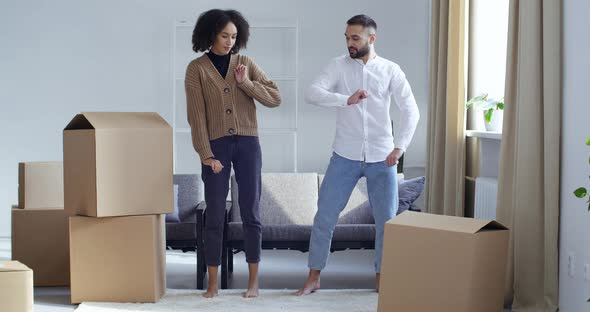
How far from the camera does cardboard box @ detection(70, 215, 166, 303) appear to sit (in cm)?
427

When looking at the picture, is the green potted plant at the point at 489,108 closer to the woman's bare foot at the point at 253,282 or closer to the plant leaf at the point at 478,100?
the plant leaf at the point at 478,100

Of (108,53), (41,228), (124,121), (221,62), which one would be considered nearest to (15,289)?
(124,121)

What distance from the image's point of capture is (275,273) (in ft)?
18.3

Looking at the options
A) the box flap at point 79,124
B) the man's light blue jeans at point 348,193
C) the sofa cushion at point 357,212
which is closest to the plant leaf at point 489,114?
the man's light blue jeans at point 348,193

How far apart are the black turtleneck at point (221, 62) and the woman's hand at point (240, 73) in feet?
0.32

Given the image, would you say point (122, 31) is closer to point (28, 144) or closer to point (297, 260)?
point (28, 144)

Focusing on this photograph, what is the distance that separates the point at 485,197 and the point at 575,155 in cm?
107

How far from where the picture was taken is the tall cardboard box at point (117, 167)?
13.8ft

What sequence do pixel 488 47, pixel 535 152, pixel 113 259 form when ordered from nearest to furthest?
pixel 535 152, pixel 113 259, pixel 488 47

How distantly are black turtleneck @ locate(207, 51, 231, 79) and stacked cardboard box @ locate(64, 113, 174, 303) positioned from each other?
14.5 inches

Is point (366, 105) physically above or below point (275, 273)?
above

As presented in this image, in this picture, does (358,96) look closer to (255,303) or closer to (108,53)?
(255,303)

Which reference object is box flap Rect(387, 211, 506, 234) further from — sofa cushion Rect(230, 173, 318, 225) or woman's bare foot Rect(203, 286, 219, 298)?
sofa cushion Rect(230, 173, 318, 225)

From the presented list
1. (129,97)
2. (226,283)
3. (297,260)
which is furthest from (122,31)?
(226,283)
